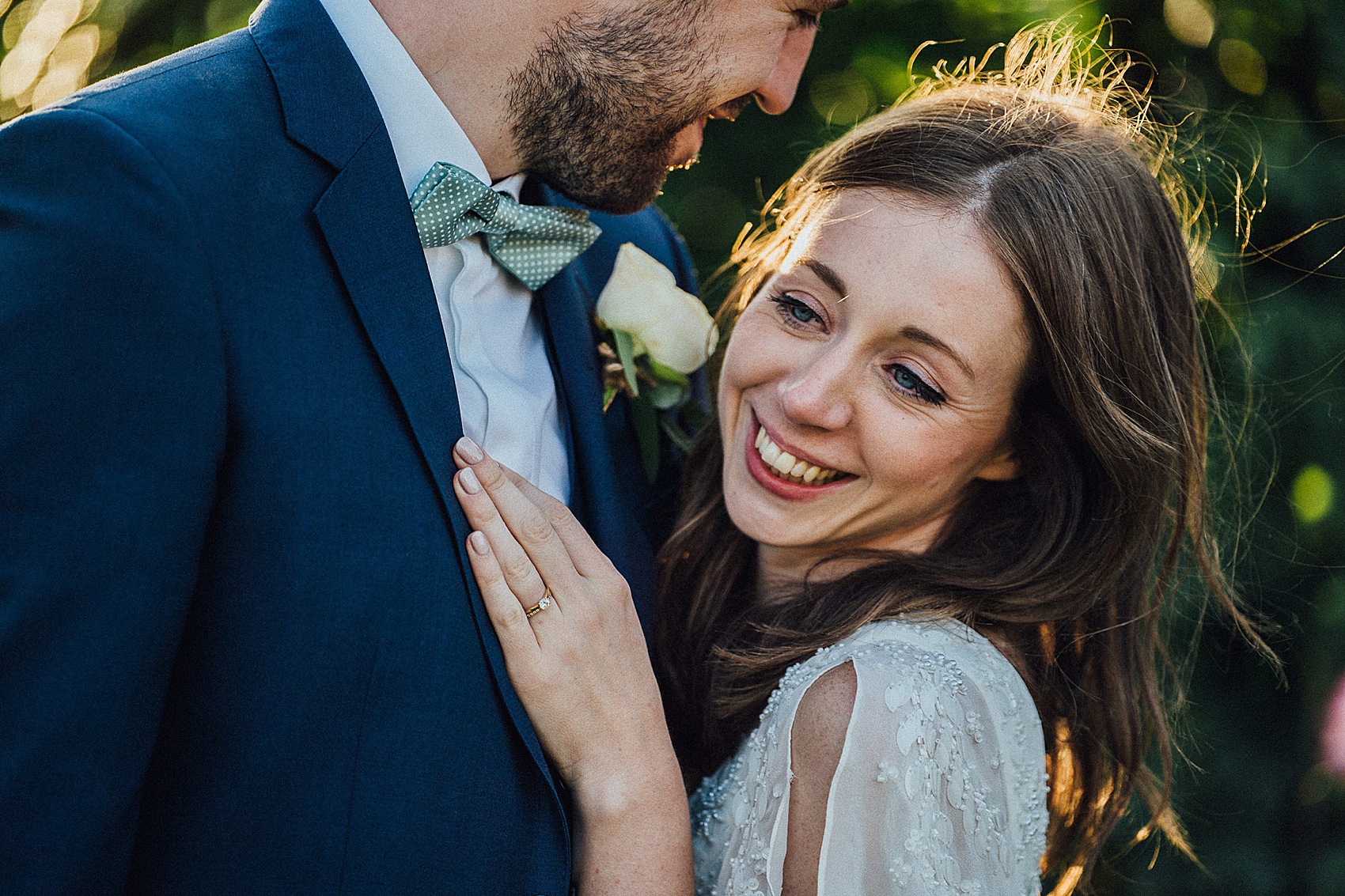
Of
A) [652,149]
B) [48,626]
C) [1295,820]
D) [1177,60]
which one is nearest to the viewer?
[48,626]

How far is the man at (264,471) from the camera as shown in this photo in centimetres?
131

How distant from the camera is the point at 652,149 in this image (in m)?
2.15

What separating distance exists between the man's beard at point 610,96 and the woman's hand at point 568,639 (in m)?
0.68

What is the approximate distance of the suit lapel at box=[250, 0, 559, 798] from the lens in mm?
1585

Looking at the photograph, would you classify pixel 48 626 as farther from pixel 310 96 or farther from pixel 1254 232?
pixel 1254 232

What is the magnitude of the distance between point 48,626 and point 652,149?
138 cm

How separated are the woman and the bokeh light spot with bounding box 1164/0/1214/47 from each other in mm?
543

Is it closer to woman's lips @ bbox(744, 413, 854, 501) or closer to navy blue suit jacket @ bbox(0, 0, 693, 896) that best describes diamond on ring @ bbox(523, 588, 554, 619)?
navy blue suit jacket @ bbox(0, 0, 693, 896)

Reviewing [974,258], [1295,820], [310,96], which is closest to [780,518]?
[974,258]

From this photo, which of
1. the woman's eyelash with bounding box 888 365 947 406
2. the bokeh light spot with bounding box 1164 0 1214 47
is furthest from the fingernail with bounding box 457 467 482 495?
the bokeh light spot with bounding box 1164 0 1214 47

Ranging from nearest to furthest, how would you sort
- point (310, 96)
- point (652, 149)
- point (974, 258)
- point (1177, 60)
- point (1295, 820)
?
1. point (310, 96)
2. point (974, 258)
3. point (652, 149)
4. point (1177, 60)
5. point (1295, 820)

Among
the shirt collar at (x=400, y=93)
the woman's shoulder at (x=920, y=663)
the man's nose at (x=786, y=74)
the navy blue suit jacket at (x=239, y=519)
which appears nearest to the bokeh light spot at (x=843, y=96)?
the man's nose at (x=786, y=74)

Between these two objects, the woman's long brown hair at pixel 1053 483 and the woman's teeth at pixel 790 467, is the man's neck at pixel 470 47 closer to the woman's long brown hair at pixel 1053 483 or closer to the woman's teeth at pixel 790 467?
the woman's long brown hair at pixel 1053 483

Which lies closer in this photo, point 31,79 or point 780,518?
point 780,518
